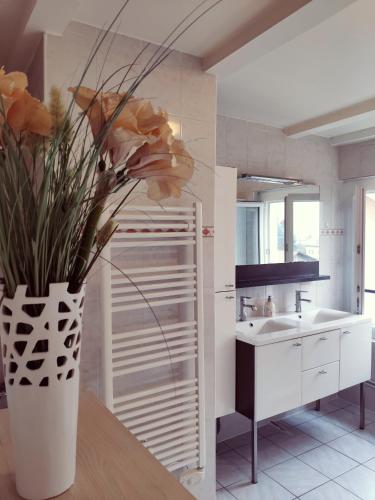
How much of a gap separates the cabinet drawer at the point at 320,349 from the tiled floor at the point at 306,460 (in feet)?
2.16

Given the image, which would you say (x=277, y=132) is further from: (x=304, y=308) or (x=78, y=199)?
(x=78, y=199)

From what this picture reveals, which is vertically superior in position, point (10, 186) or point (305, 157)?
point (305, 157)

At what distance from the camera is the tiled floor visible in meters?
2.30

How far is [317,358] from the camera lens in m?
2.62

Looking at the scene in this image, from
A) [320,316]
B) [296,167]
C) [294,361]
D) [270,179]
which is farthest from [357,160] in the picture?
[294,361]

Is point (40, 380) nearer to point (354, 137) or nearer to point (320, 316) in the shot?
point (320, 316)

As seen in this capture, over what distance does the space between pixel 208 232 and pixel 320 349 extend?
1.26 m

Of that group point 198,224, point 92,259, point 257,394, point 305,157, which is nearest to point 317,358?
point 257,394

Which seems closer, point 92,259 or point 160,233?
point 92,259

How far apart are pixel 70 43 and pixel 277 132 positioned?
1912 mm

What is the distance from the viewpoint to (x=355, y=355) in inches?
113

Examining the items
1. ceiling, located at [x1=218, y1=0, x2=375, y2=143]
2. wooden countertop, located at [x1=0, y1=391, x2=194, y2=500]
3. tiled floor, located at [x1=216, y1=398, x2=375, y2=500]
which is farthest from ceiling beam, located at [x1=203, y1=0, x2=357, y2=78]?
tiled floor, located at [x1=216, y1=398, x2=375, y2=500]

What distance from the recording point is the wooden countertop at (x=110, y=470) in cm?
66

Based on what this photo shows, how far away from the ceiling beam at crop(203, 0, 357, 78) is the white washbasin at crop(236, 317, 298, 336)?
63.4 inches
